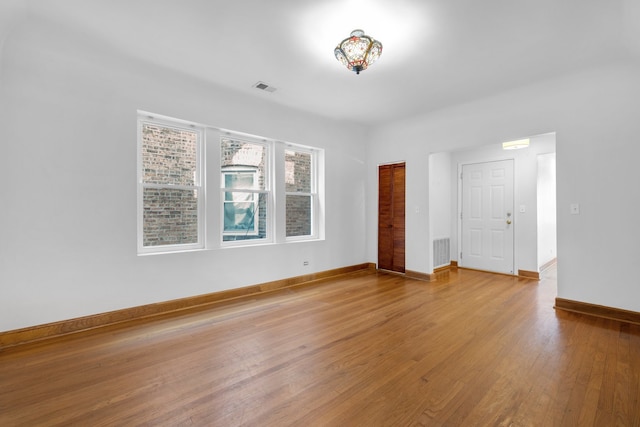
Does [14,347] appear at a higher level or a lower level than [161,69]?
lower

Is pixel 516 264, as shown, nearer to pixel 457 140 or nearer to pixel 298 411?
pixel 457 140

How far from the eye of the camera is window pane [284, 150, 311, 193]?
476 cm

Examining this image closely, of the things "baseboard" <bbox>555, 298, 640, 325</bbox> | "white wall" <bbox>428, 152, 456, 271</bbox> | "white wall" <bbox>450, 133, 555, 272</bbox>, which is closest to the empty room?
"baseboard" <bbox>555, 298, 640, 325</bbox>

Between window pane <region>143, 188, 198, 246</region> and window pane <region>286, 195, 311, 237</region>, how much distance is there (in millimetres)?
1503

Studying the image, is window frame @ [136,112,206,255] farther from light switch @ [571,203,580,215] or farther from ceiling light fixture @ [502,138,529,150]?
ceiling light fixture @ [502,138,529,150]

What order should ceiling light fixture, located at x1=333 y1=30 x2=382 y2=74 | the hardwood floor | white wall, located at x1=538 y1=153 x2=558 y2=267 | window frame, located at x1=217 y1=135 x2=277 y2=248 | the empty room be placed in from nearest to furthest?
the hardwood floor
the empty room
ceiling light fixture, located at x1=333 y1=30 x2=382 y2=74
window frame, located at x1=217 y1=135 x2=277 y2=248
white wall, located at x1=538 y1=153 x2=558 y2=267

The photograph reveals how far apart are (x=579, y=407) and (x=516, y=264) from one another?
392 centimetres

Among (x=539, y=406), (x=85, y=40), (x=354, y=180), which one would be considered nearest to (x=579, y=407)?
(x=539, y=406)

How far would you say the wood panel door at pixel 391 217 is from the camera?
527cm

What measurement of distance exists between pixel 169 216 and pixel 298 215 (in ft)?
6.57

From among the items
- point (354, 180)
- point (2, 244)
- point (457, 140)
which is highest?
point (457, 140)

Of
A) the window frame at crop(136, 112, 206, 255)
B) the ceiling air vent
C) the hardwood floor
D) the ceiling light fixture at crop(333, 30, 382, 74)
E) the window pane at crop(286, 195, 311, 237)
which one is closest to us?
the hardwood floor

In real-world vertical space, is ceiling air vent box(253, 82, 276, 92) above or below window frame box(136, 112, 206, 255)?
above

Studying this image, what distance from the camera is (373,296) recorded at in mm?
4008
